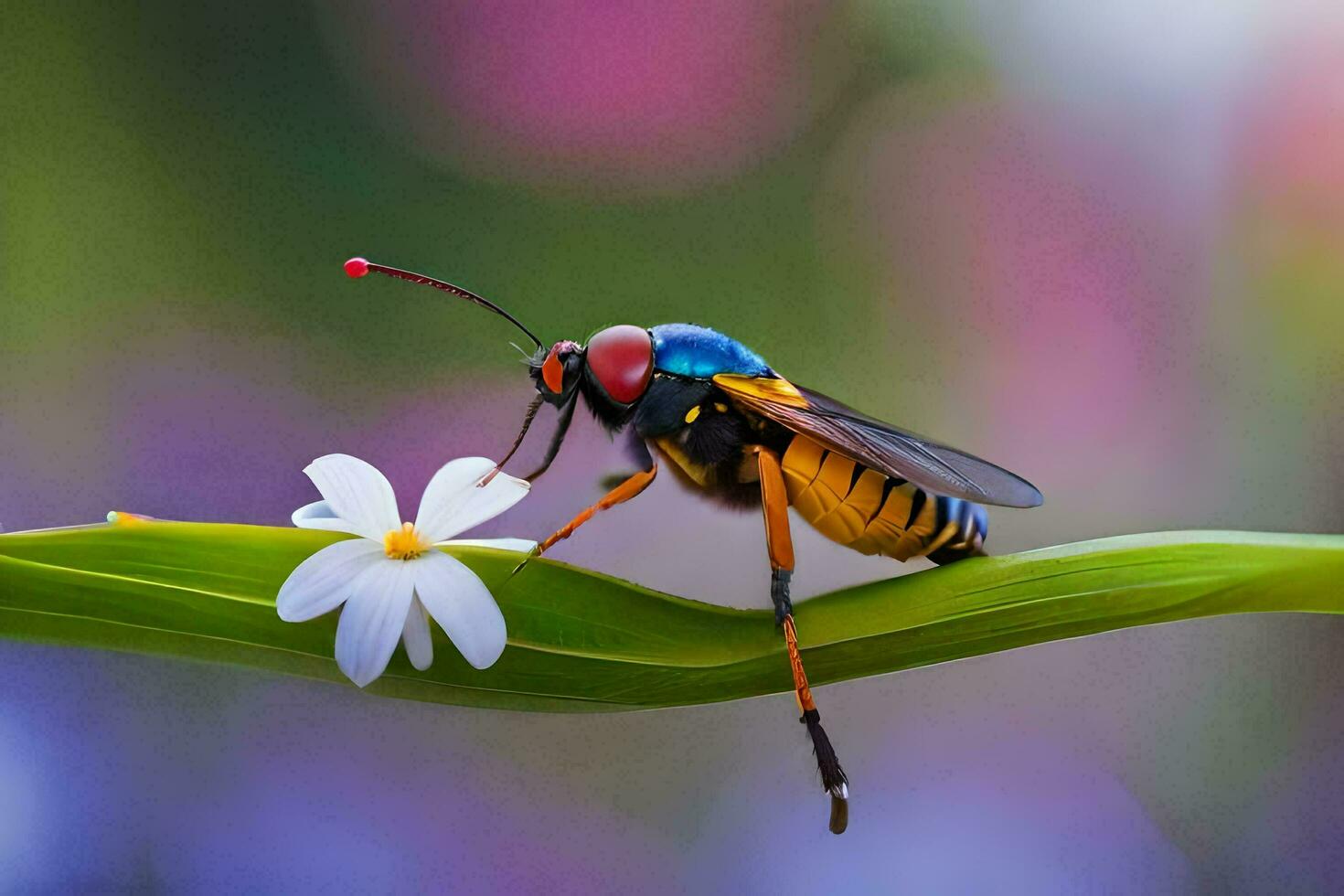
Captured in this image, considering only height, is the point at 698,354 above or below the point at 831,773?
above

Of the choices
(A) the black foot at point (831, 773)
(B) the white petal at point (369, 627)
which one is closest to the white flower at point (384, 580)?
(B) the white petal at point (369, 627)

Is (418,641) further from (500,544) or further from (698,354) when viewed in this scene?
(698,354)

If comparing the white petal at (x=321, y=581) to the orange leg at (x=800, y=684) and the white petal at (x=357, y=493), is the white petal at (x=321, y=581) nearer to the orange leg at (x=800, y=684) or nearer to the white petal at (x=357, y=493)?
the white petal at (x=357, y=493)

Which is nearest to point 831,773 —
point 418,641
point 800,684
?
point 800,684

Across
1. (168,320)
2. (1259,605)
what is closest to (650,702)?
(1259,605)

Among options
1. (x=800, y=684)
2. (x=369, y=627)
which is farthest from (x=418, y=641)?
(x=800, y=684)

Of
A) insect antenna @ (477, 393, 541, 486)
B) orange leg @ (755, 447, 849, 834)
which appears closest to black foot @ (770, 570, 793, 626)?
orange leg @ (755, 447, 849, 834)

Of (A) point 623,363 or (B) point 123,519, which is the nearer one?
(B) point 123,519
